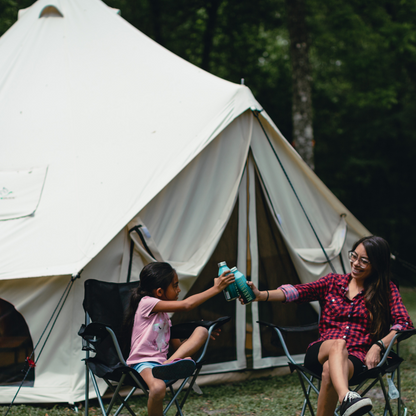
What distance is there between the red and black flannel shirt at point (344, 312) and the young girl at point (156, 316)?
0.48 metres

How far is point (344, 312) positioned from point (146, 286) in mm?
1002

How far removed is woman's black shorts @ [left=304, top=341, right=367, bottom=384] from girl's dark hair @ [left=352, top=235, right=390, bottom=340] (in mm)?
200

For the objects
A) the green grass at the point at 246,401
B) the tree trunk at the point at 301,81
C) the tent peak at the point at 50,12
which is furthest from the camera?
the tree trunk at the point at 301,81

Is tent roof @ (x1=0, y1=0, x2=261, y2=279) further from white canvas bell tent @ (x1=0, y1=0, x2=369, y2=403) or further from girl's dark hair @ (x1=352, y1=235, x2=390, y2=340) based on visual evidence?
girl's dark hair @ (x1=352, y1=235, x2=390, y2=340)

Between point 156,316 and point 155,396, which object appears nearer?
point 155,396

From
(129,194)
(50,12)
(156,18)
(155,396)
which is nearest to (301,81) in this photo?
(50,12)

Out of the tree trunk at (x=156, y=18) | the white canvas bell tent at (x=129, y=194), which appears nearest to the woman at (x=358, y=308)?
the white canvas bell tent at (x=129, y=194)

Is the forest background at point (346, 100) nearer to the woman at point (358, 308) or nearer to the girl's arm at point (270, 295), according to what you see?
the woman at point (358, 308)

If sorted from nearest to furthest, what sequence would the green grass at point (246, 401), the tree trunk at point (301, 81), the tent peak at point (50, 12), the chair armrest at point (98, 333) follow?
the chair armrest at point (98, 333)
the green grass at point (246, 401)
the tent peak at point (50, 12)
the tree trunk at point (301, 81)

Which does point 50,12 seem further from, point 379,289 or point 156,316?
point 379,289

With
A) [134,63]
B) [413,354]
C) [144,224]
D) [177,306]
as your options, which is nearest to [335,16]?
[134,63]

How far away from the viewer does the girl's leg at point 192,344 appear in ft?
7.88

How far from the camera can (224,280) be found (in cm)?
234

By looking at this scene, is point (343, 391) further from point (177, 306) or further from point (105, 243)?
point (105, 243)
